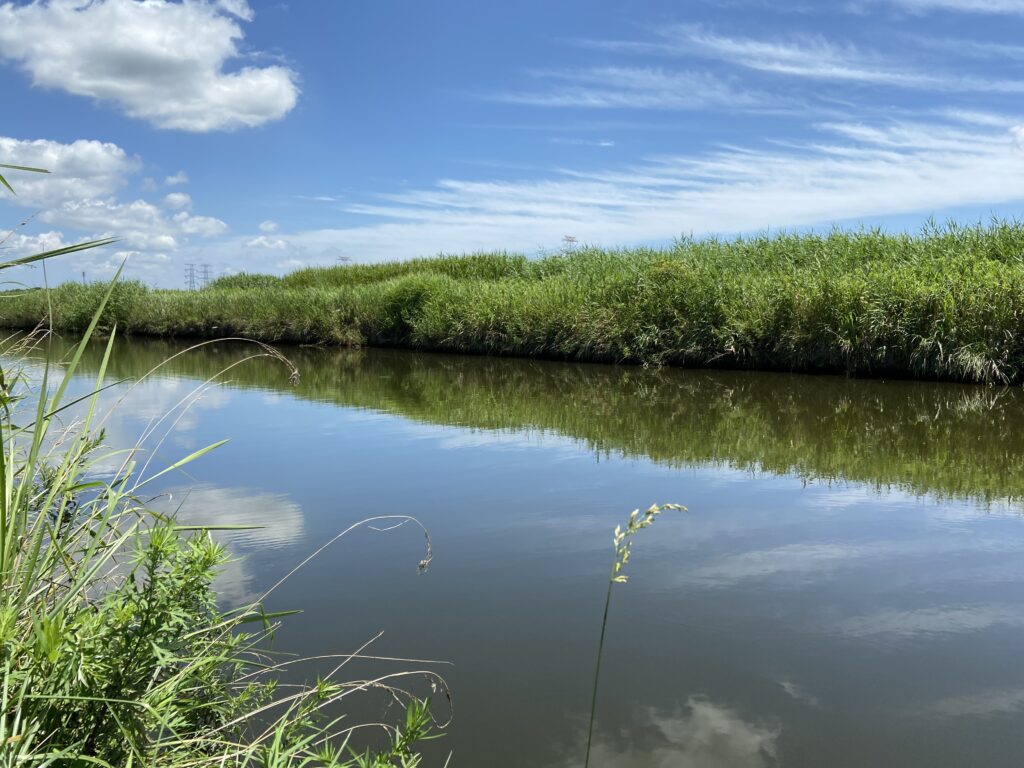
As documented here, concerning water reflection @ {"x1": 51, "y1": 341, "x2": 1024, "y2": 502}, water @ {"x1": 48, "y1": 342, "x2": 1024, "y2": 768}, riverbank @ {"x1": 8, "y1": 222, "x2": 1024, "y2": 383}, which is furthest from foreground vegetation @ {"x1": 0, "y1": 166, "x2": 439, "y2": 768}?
riverbank @ {"x1": 8, "y1": 222, "x2": 1024, "y2": 383}

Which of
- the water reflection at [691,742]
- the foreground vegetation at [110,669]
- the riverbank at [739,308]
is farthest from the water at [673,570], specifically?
the riverbank at [739,308]

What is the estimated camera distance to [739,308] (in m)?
10.9

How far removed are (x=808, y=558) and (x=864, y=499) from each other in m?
1.24

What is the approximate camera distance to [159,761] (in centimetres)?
155

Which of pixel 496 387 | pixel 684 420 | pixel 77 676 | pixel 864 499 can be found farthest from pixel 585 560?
pixel 496 387

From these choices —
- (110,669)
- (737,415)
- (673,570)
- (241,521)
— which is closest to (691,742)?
(673,570)

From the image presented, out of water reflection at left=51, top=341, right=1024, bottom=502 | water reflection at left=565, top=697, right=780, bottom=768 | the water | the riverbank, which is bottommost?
water reflection at left=565, top=697, right=780, bottom=768

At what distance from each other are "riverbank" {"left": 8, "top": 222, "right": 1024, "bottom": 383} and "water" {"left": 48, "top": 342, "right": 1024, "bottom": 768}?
216cm

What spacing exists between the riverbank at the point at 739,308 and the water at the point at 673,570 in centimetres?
216

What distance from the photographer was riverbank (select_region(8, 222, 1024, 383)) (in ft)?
29.9

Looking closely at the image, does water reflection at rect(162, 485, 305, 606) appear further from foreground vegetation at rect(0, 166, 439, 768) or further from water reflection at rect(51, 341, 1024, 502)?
water reflection at rect(51, 341, 1024, 502)

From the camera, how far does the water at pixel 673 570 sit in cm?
217

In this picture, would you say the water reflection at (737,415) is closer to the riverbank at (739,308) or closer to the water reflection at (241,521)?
the riverbank at (739,308)

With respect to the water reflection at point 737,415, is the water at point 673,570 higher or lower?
lower
